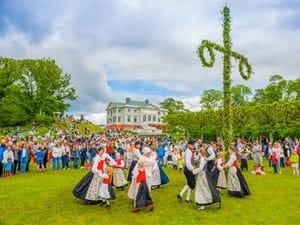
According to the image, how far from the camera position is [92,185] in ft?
34.9

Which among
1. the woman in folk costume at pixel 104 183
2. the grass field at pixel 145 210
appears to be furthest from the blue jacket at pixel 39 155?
the woman in folk costume at pixel 104 183

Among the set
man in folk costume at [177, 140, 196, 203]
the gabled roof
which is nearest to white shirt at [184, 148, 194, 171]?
man in folk costume at [177, 140, 196, 203]

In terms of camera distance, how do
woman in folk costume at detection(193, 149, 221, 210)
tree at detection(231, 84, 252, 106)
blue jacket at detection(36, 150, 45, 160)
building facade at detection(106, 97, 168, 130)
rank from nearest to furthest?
woman in folk costume at detection(193, 149, 221, 210), blue jacket at detection(36, 150, 45, 160), tree at detection(231, 84, 252, 106), building facade at detection(106, 97, 168, 130)

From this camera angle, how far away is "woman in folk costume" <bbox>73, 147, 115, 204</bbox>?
10477mm

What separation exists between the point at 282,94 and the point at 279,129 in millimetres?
27235

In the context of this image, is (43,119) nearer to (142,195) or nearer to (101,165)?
(101,165)

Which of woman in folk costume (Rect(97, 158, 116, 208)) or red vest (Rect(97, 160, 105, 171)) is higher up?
red vest (Rect(97, 160, 105, 171))

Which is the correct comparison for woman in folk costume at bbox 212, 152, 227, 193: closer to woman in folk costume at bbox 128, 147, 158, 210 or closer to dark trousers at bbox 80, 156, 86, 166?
woman in folk costume at bbox 128, 147, 158, 210

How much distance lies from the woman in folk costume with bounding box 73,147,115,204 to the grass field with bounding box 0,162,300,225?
1.00ft

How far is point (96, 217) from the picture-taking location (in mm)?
9414

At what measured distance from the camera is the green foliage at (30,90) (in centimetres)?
5309

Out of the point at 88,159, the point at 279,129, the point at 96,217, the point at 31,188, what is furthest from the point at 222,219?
the point at 279,129

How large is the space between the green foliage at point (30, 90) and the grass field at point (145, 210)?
138 feet

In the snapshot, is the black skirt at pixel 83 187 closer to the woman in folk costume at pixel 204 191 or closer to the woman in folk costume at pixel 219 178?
the woman in folk costume at pixel 204 191
